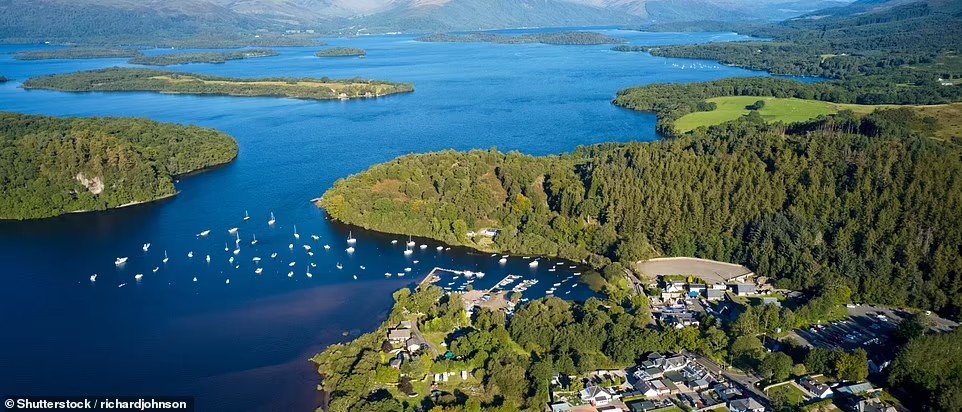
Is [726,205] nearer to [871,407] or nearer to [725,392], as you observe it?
[725,392]

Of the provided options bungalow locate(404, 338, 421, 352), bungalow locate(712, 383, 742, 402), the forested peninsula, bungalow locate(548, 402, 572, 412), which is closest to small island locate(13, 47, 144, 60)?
the forested peninsula

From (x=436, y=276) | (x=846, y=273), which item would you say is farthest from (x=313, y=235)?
(x=846, y=273)

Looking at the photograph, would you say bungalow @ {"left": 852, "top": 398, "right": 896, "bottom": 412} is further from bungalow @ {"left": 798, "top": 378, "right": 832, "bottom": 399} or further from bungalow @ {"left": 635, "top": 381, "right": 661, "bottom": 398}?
Result: bungalow @ {"left": 635, "top": 381, "right": 661, "bottom": 398}

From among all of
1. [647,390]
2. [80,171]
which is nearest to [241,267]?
[80,171]

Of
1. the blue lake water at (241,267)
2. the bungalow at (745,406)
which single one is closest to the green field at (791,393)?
the bungalow at (745,406)

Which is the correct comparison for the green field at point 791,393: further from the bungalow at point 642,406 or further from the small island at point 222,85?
the small island at point 222,85

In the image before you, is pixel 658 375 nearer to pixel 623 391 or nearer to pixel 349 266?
pixel 623 391

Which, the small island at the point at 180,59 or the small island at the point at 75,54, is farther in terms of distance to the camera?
the small island at the point at 75,54
